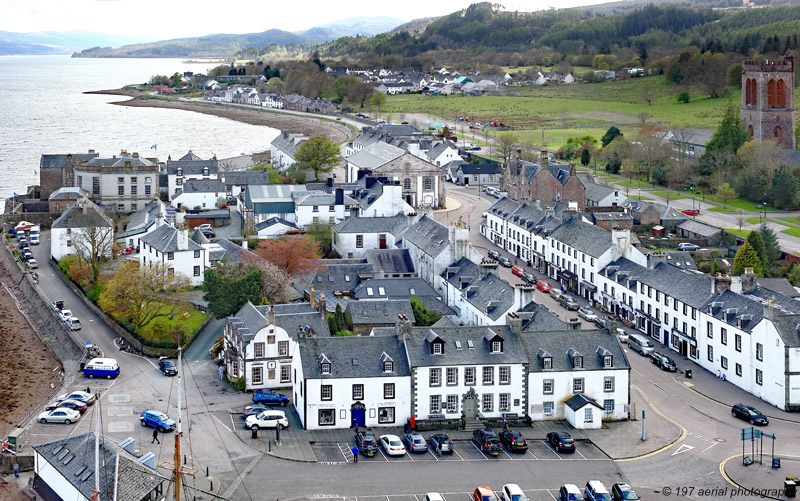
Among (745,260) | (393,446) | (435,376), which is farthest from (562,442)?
(745,260)

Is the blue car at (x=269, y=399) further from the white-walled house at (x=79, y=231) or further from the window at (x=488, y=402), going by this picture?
the white-walled house at (x=79, y=231)

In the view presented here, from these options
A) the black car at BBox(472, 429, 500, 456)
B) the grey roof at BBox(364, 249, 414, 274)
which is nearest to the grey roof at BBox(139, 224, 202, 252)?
the grey roof at BBox(364, 249, 414, 274)

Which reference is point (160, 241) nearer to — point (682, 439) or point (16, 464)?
point (16, 464)

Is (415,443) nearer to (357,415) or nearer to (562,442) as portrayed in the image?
(357,415)

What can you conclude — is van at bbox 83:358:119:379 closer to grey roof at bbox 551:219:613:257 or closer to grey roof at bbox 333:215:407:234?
grey roof at bbox 333:215:407:234

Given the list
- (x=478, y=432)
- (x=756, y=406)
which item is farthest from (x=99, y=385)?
(x=756, y=406)

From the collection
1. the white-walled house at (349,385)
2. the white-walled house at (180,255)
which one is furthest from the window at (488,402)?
the white-walled house at (180,255)
